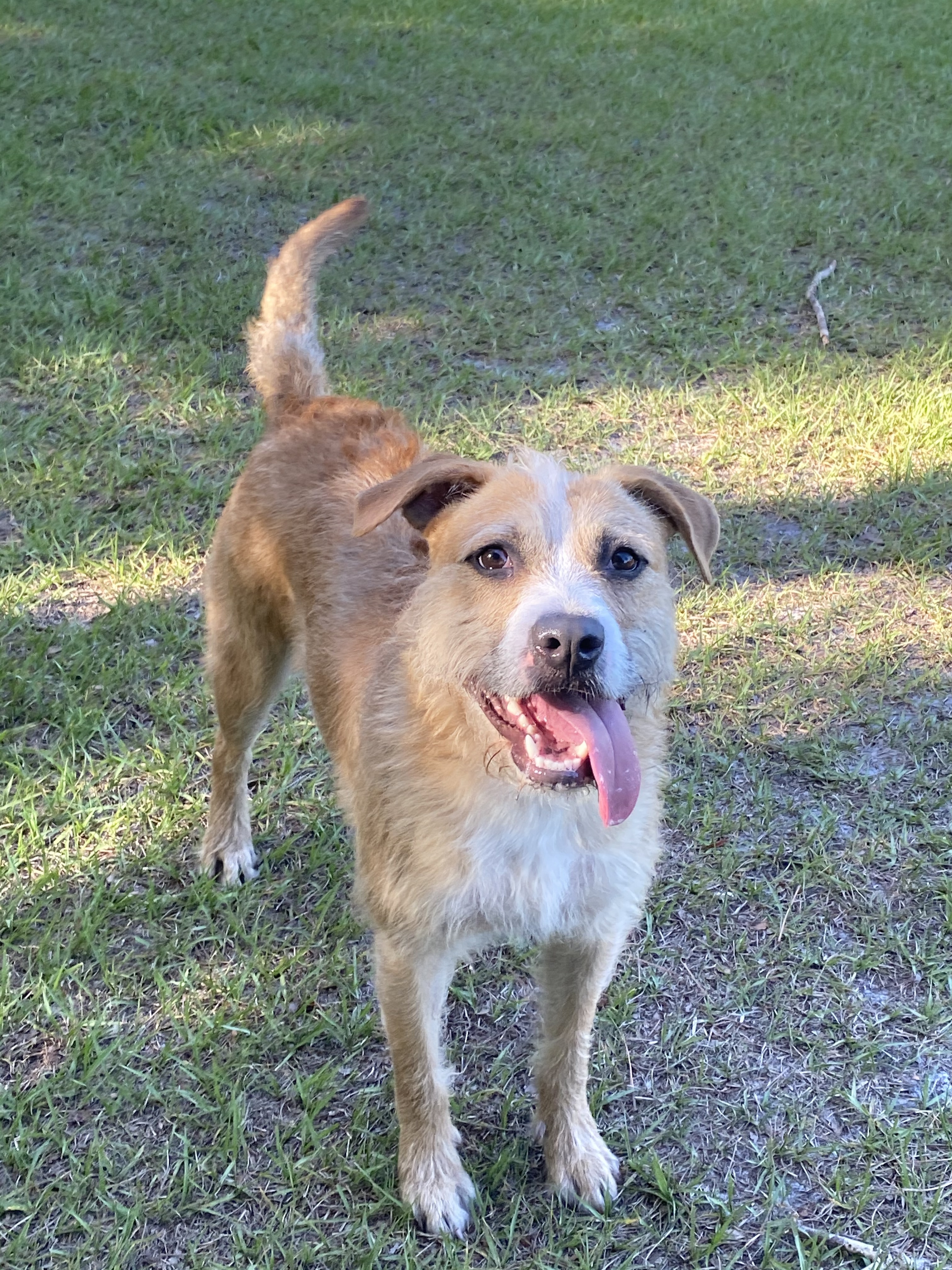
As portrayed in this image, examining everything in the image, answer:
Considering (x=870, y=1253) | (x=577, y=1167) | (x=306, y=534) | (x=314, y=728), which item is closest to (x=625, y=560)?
(x=306, y=534)

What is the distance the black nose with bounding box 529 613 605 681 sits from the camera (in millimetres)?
1994

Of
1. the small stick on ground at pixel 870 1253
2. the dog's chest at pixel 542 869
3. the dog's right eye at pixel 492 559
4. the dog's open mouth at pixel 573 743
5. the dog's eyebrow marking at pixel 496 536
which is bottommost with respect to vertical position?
the small stick on ground at pixel 870 1253

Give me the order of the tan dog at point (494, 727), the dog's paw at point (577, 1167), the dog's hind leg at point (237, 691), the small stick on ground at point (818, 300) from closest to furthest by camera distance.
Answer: the tan dog at point (494, 727) < the dog's paw at point (577, 1167) < the dog's hind leg at point (237, 691) < the small stick on ground at point (818, 300)

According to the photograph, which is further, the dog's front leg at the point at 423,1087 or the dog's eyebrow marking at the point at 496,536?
the dog's front leg at the point at 423,1087

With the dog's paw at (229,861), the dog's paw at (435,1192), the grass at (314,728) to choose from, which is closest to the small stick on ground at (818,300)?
the grass at (314,728)

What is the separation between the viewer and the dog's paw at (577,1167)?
2.65 metres

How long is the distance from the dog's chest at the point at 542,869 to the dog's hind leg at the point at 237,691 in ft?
4.09

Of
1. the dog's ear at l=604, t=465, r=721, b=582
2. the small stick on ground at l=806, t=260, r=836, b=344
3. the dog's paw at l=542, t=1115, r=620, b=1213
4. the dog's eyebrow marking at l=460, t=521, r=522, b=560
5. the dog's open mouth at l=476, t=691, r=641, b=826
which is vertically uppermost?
the dog's eyebrow marking at l=460, t=521, r=522, b=560

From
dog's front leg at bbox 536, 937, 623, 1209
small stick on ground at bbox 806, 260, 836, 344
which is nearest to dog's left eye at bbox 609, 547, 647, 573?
dog's front leg at bbox 536, 937, 623, 1209

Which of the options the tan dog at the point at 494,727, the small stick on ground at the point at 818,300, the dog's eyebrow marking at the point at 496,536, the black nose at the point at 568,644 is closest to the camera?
the black nose at the point at 568,644

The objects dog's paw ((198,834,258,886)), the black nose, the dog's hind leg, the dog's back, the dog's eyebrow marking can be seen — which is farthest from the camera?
dog's paw ((198,834,258,886))

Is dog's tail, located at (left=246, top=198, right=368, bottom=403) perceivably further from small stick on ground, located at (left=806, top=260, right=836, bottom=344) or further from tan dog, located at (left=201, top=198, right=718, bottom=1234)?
small stick on ground, located at (left=806, top=260, right=836, bottom=344)

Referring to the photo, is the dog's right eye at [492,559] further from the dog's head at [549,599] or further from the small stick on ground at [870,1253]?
the small stick on ground at [870,1253]

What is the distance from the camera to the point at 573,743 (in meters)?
2.11
